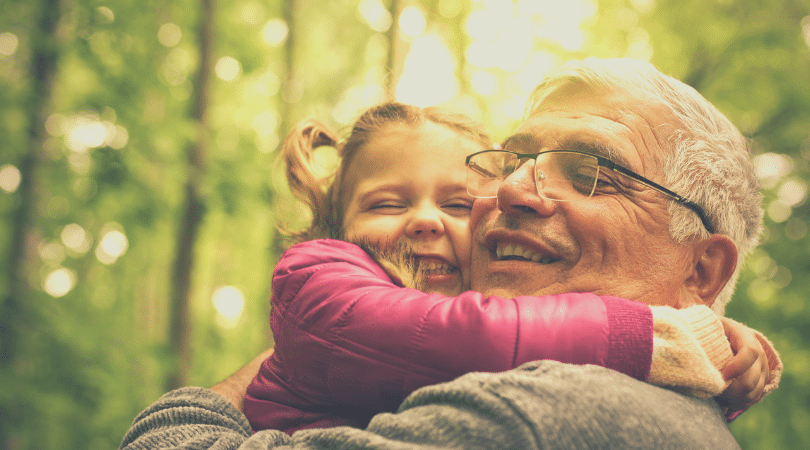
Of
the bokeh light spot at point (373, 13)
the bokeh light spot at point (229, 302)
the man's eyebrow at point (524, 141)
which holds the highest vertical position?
the bokeh light spot at point (373, 13)

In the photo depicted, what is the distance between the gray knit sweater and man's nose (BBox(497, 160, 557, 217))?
68 cm

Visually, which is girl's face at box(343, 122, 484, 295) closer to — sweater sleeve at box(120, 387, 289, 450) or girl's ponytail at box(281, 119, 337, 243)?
girl's ponytail at box(281, 119, 337, 243)

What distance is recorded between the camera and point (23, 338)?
5230 mm

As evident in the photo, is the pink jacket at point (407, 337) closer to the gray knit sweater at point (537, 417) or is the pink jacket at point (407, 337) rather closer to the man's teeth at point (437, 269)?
the gray knit sweater at point (537, 417)

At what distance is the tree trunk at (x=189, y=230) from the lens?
20.6ft

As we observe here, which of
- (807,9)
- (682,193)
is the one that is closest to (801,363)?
(807,9)

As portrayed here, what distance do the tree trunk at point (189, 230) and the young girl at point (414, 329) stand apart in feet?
14.8

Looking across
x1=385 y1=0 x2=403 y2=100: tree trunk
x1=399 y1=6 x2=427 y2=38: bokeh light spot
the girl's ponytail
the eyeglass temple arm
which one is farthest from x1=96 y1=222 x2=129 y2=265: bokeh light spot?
the eyeglass temple arm

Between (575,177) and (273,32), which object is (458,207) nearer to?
(575,177)

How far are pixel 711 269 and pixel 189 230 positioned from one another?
555 cm

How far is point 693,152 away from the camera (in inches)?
76.1

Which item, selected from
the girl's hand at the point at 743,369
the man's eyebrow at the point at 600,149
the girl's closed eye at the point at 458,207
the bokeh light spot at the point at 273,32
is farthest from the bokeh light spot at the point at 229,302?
the girl's hand at the point at 743,369

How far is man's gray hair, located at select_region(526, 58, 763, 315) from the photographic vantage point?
6.25 ft

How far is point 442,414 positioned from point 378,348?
0.93 ft
